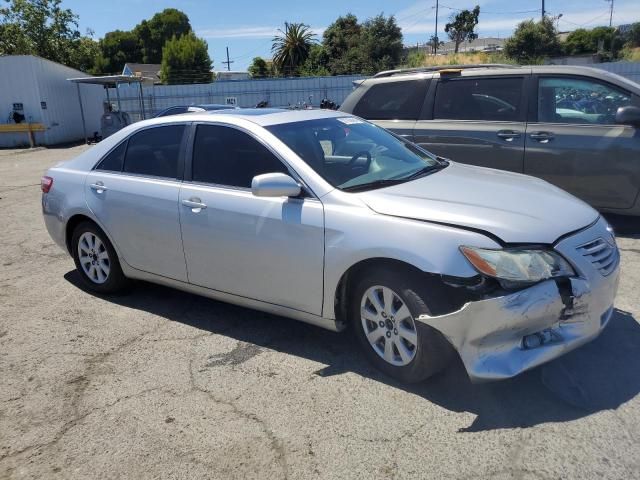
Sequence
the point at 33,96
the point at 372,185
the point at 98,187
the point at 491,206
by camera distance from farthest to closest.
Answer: the point at 33,96
the point at 98,187
the point at 372,185
the point at 491,206

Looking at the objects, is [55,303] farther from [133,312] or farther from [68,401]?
A: [68,401]

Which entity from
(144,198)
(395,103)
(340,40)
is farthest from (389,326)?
(340,40)

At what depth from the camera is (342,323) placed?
3.61 meters

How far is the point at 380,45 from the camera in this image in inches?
2031

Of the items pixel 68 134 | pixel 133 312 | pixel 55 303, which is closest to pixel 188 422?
pixel 133 312

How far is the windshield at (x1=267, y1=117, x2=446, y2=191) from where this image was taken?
3811 mm

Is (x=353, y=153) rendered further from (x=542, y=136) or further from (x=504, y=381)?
(x=542, y=136)

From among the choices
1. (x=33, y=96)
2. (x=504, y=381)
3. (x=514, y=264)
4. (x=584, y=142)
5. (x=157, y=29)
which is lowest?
(x=504, y=381)

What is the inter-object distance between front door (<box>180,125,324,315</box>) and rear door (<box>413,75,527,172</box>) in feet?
11.3

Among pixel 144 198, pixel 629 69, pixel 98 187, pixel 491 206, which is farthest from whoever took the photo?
pixel 629 69

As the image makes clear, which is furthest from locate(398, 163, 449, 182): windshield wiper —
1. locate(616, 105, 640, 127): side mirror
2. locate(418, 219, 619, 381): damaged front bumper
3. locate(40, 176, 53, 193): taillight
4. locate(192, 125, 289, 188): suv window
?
locate(40, 176, 53, 193): taillight

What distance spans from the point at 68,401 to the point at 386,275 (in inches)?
81.7

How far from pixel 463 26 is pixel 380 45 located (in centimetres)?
4772

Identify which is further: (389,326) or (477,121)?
(477,121)
